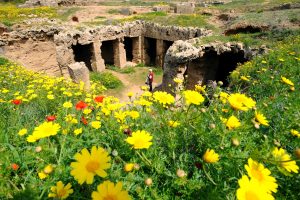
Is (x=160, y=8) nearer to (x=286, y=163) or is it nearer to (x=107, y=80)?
(x=107, y=80)

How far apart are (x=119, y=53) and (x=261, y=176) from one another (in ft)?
52.9

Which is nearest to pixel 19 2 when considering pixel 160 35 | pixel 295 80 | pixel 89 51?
pixel 89 51

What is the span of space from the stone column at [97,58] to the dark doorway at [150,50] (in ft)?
12.2

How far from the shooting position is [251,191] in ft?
4.24

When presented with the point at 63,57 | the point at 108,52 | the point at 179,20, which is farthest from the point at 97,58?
the point at 179,20

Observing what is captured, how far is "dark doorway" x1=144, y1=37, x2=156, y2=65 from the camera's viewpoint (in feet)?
58.0

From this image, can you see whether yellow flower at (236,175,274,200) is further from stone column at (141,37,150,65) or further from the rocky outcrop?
stone column at (141,37,150,65)

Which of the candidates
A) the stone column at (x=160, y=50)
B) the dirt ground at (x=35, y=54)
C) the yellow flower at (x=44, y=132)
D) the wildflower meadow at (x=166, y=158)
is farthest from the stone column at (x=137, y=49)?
the yellow flower at (x=44, y=132)

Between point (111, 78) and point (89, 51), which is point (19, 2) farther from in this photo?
point (111, 78)

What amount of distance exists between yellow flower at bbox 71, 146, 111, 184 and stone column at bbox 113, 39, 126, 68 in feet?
51.4

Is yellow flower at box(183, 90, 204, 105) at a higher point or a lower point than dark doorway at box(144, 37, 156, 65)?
higher

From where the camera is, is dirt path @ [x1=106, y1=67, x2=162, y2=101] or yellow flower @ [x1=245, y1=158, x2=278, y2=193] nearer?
yellow flower @ [x1=245, y1=158, x2=278, y2=193]

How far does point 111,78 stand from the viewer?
14133 mm

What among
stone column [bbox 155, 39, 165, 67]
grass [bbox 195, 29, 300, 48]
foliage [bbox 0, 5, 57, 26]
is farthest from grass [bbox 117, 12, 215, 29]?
foliage [bbox 0, 5, 57, 26]
